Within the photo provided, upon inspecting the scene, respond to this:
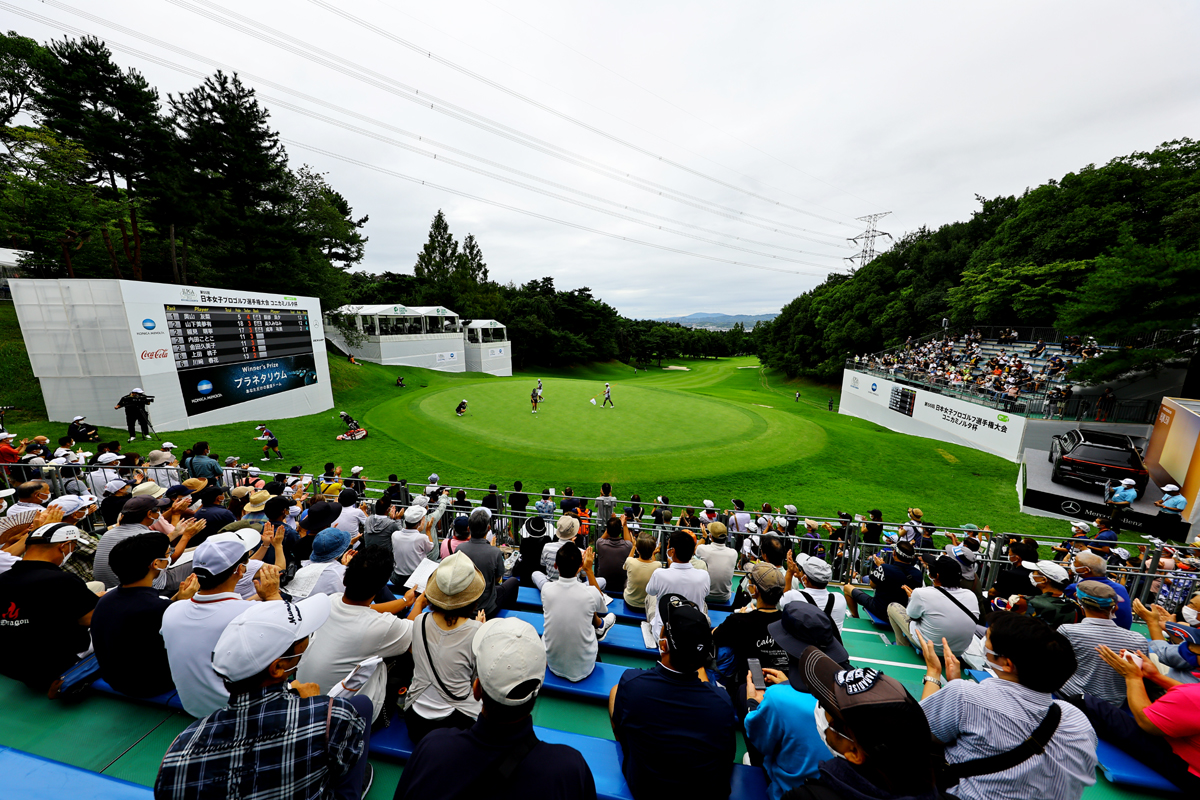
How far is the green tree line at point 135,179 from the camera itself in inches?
833

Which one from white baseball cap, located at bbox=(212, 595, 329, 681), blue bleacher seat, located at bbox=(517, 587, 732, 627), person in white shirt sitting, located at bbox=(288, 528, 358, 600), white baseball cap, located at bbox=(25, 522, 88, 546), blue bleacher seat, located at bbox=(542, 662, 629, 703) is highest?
white baseball cap, located at bbox=(212, 595, 329, 681)

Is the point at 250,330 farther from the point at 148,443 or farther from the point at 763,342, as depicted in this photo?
the point at 763,342

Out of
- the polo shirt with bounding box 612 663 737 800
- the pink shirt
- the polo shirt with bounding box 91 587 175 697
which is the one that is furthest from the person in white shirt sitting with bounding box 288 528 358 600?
the pink shirt

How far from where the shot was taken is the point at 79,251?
74.6 feet

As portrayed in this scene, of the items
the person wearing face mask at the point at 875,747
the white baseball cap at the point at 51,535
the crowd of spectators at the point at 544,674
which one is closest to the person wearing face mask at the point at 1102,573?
the crowd of spectators at the point at 544,674

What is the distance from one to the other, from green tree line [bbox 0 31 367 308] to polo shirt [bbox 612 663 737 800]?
29428mm

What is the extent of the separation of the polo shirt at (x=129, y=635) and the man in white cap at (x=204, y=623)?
382 mm

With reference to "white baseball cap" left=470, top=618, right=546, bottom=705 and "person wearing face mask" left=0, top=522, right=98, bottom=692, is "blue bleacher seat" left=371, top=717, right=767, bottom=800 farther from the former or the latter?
"person wearing face mask" left=0, top=522, right=98, bottom=692

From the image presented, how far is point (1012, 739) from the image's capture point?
2.11 meters

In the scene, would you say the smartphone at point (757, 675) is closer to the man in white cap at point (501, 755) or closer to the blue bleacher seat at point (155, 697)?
Result: the man in white cap at point (501, 755)

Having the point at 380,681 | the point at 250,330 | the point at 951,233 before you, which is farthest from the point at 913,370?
the point at 250,330

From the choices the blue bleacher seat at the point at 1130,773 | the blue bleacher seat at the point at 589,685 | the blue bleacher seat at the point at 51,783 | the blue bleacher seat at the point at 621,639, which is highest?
the blue bleacher seat at the point at 51,783

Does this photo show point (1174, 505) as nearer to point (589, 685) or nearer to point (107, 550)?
point (589, 685)

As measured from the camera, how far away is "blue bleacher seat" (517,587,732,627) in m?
5.14
